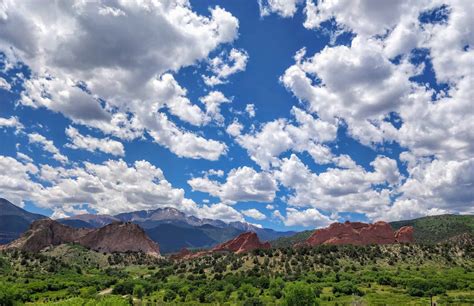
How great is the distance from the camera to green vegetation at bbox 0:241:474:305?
104750 mm

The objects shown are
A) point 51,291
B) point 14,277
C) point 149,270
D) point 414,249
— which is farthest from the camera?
point 149,270

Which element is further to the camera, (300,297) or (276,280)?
(276,280)

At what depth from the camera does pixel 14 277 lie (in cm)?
15575

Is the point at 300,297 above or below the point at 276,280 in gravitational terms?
below

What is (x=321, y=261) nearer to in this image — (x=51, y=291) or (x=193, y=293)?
(x=193, y=293)

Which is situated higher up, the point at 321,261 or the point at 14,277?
the point at 321,261

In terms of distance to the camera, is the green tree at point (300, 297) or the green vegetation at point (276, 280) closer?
the green tree at point (300, 297)

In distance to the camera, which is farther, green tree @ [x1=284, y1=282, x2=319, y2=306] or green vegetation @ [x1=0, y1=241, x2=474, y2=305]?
green vegetation @ [x1=0, y1=241, x2=474, y2=305]

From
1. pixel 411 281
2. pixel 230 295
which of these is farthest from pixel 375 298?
pixel 230 295

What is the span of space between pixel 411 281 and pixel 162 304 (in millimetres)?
72547

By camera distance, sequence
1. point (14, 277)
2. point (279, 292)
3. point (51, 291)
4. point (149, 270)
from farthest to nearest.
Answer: point (149, 270), point (14, 277), point (51, 291), point (279, 292)

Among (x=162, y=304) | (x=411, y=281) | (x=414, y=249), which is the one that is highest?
(x=414, y=249)

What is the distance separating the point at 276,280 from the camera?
415 feet

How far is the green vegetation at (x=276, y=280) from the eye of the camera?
105 m
